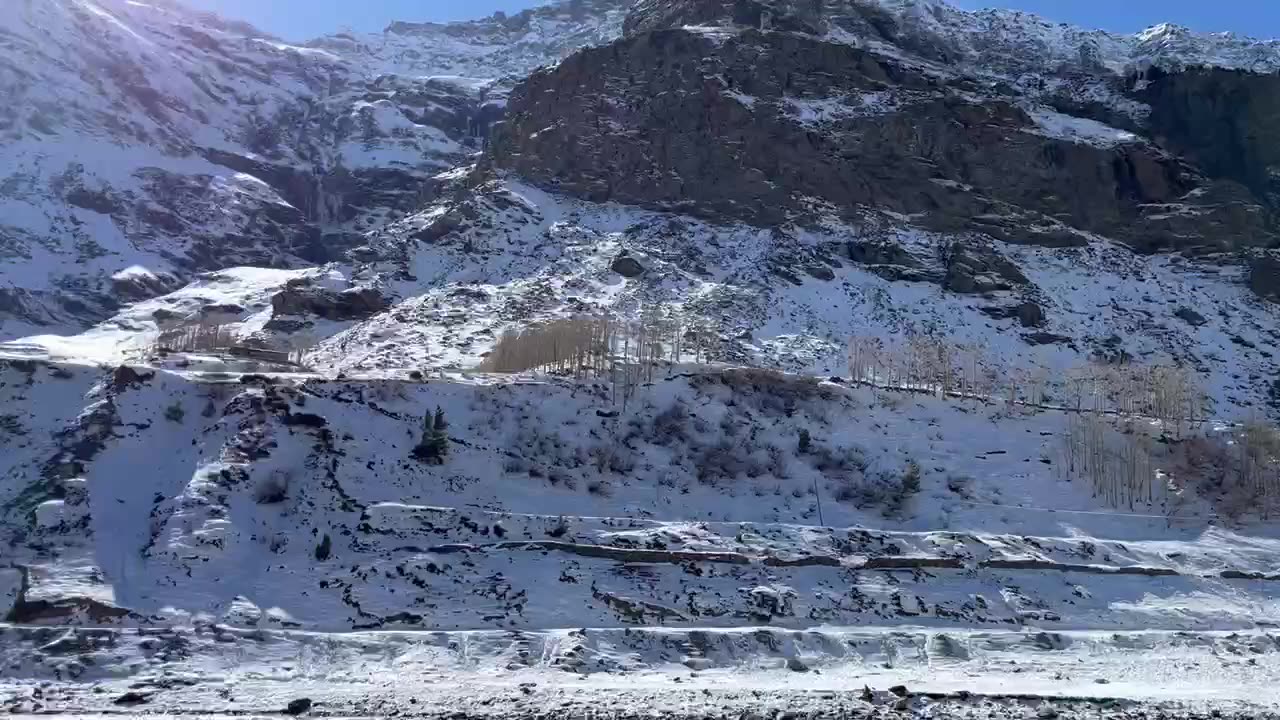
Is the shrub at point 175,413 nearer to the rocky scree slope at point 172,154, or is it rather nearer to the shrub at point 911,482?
the shrub at point 911,482

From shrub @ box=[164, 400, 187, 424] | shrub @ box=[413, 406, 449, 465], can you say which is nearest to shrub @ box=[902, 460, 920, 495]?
shrub @ box=[413, 406, 449, 465]

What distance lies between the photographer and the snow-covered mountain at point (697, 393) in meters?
25.0

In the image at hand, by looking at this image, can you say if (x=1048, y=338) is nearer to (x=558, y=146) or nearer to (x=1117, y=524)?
(x=1117, y=524)

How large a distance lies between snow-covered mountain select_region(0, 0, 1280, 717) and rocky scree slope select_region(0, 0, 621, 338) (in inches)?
34.4

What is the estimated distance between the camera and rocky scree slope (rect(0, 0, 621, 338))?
345 ft

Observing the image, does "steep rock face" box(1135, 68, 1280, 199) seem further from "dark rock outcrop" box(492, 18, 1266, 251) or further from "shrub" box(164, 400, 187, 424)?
"shrub" box(164, 400, 187, 424)

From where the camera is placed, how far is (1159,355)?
67.5 m

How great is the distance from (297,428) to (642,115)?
216ft

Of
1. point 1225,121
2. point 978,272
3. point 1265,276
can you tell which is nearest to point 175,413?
point 978,272

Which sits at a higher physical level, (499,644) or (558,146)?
(558,146)

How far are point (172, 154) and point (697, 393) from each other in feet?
378

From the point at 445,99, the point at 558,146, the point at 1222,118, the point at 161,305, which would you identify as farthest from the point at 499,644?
the point at 445,99

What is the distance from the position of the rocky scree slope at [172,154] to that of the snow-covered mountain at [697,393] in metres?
0.87

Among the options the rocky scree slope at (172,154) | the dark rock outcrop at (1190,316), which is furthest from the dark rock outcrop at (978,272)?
the rocky scree slope at (172,154)
